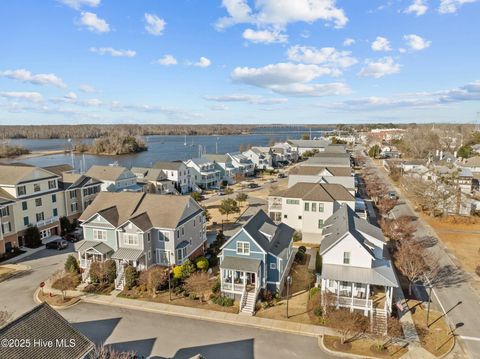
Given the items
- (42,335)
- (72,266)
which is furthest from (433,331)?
(72,266)

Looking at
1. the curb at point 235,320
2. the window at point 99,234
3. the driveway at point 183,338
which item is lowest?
the driveway at point 183,338

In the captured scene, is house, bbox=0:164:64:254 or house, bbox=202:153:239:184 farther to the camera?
house, bbox=202:153:239:184

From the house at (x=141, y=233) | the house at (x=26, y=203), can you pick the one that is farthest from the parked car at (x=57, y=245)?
the house at (x=141, y=233)

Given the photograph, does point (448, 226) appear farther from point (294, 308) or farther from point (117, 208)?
point (117, 208)

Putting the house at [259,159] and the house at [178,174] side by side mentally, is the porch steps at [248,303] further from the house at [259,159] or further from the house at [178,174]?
the house at [259,159]

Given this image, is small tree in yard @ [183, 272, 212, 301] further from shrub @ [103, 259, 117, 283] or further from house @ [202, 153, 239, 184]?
house @ [202, 153, 239, 184]

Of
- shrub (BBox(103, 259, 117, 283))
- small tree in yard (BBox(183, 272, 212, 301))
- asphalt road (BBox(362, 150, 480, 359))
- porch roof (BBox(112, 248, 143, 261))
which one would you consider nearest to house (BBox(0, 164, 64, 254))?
shrub (BBox(103, 259, 117, 283))
